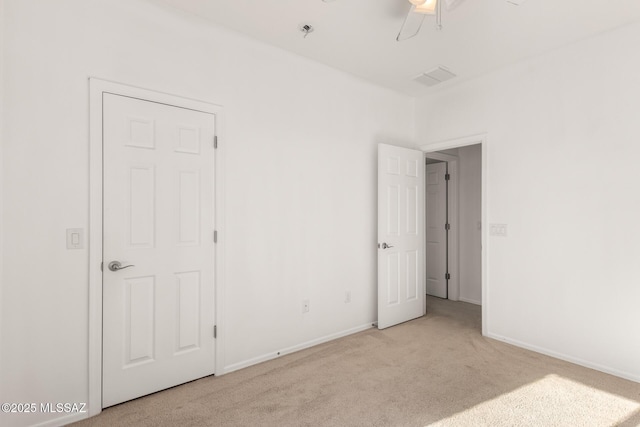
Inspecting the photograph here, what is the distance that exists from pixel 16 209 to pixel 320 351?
249 cm

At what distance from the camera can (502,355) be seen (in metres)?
3.06

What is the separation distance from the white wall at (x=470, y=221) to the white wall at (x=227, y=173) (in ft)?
4.23

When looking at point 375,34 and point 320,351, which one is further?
point 320,351

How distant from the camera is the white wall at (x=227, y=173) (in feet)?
6.43

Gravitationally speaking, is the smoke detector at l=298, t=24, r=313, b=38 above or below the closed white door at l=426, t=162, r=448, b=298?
above

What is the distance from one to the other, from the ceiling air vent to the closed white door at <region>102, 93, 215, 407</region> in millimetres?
2279

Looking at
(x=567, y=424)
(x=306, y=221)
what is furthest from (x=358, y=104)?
(x=567, y=424)

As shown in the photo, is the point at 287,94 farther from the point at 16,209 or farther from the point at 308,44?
the point at 16,209

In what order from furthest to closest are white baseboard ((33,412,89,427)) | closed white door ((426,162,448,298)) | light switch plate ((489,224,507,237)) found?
Result: closed white door ((426,162,448,298)) → light switch plate ((489,224,507,237)) → white baseboard ((33,412,89,427))

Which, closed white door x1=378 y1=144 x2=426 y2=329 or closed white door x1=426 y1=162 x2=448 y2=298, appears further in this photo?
closed white door x1=426 y1=162 x2=448 y2=298

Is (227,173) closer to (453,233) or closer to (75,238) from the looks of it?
(75,238)

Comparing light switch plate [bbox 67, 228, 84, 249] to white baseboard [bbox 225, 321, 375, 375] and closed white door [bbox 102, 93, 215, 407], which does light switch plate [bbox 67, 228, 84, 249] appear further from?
white baseboard [bbox 225, 321, 375, 375]

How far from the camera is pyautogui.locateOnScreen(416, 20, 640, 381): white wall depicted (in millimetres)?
2680

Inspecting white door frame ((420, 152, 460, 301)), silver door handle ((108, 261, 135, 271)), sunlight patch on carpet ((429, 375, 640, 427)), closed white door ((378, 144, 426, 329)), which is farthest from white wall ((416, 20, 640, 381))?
silver door handle ((108, 261, 135, 271))
